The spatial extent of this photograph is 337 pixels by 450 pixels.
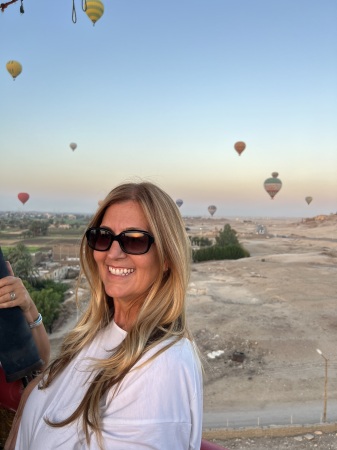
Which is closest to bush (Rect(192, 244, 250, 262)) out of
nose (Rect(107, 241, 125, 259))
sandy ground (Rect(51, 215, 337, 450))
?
sandy ground (Rect(51, 215, 337, 450))

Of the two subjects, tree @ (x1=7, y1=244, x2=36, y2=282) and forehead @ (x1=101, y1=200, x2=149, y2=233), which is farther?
tree @ (x1=7, y1=244, x2=36, y2=282)

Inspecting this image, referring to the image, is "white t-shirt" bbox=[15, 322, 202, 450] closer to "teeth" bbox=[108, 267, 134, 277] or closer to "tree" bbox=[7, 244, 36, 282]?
"teeth" bbox=[108, 267, 134, 277]

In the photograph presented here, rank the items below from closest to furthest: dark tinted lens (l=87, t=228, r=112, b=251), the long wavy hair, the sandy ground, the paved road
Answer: the long wavy hair < dark tinted lens (l=87, t=228, r=112, b=251) < the paved road < the sandy ground

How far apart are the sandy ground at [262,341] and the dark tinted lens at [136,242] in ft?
7.02

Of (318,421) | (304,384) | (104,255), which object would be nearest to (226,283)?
(304,384)

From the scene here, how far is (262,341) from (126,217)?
1752 centimetres

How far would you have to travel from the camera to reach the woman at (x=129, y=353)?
1288 millimetres

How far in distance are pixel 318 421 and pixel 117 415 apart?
457 inches

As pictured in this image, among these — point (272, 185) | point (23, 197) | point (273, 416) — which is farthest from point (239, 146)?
point (273, 416)

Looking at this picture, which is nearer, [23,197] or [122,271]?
[122,271]

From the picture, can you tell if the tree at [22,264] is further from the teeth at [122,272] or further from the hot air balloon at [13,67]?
the teeth at [122,272]

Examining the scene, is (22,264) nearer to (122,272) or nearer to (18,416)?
(18,416)

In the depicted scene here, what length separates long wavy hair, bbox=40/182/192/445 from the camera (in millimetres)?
1394

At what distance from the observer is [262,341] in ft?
59.2
